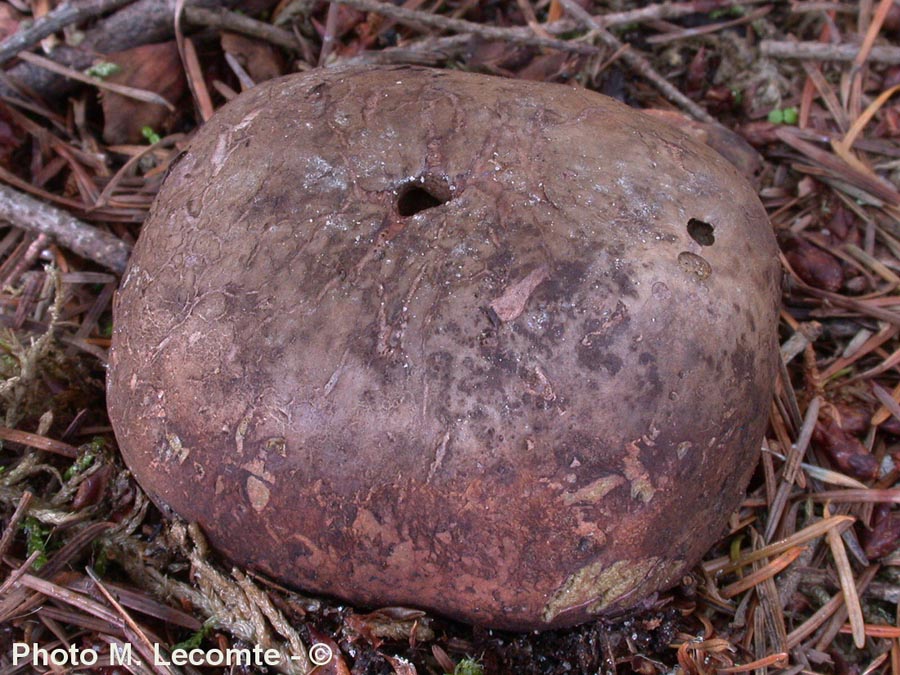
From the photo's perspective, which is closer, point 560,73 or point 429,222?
point 429,222

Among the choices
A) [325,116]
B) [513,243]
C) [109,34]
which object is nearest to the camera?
[513,243]

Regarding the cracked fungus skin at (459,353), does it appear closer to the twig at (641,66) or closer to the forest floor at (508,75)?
the forest floor at (508,75)

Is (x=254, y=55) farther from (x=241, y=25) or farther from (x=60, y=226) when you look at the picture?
(x=60, y=226)

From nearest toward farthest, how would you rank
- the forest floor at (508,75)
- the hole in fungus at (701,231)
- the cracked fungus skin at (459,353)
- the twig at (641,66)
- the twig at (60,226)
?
the cracked fungus skin at (459,353) < the hole in fungus at (701,231) < the forest floor at (508,75) < the twig at (60,226) < the twig at (641,66)

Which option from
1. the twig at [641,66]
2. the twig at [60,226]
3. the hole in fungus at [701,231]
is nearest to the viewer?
the hole in fungus at [701,231]

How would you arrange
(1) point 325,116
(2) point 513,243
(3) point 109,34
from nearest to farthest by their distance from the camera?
(2) point 513,243
(1) point 325,116
(3) point 109,34

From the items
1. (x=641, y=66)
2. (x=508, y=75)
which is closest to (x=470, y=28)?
(x=508, y=75)

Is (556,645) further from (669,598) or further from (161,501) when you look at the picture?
(161,501)

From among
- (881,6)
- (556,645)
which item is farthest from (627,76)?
(556,645)

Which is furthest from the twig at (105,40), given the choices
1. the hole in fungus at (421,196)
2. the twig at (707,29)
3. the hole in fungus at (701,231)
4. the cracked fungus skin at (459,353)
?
the hole in fungus at (701,231)
